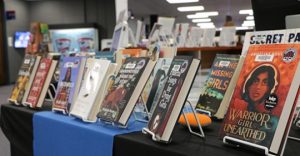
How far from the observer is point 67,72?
1.75m

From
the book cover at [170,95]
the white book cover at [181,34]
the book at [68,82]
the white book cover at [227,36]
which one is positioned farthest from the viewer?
the white book cover at [227,36]

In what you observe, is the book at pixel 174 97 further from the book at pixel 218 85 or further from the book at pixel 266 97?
the book at pixel 218 85

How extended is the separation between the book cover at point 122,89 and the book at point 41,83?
0.60 metres

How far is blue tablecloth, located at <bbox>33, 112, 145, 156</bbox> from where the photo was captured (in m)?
1.26

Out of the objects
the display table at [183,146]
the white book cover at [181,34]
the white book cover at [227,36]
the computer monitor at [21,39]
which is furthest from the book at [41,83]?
the computer monitor at [21,39]

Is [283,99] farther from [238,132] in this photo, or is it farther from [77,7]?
[77,7]

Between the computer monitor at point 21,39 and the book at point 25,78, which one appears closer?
the book at point 25,78

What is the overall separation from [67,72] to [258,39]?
1053mm

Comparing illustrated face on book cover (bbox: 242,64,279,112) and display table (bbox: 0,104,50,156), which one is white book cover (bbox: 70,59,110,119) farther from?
illustrated face on book cover (bbox: 242,64,279,112)

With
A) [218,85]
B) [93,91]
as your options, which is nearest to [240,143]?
[218,85]

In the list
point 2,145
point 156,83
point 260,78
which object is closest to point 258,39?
point 260,78

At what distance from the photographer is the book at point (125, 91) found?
125cm

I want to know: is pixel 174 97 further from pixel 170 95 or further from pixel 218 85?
pixel 218 85

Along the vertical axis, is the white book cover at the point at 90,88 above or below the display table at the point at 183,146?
above
